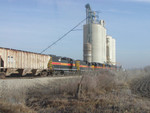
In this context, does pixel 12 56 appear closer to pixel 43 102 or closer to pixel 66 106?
pixel 43 102

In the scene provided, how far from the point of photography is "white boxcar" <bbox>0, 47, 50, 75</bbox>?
55.6ft

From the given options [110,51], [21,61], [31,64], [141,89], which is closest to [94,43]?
[110,51]

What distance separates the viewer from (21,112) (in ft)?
21.1

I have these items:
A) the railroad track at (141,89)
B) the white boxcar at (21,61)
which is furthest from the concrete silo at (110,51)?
the railroad track at (141,89)

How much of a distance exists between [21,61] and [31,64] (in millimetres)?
1729

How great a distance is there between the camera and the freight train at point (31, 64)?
17.1 meters

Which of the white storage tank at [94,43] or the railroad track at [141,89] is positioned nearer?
the railroad track at [141,89]

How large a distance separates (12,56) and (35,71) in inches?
166

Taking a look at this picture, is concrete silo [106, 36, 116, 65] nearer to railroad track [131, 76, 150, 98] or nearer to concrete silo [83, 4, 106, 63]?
concrete silo [83, 4, 106, 63]

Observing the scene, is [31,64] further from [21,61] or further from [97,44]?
[97,44]

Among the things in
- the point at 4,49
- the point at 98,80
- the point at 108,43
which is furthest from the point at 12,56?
the point at 108,43

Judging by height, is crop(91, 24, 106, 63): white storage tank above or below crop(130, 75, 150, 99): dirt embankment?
above

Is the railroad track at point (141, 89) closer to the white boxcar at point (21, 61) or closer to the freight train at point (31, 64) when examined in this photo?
the freight train at point (31, 64)

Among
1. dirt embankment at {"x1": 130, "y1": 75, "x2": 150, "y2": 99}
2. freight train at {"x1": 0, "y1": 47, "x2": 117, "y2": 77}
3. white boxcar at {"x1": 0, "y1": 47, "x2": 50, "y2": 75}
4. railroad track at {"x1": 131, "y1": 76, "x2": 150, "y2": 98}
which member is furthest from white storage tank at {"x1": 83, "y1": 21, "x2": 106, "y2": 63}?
railroad track at {"x1": 131, "y1": 76, "x2": 150, "y2": 98}
